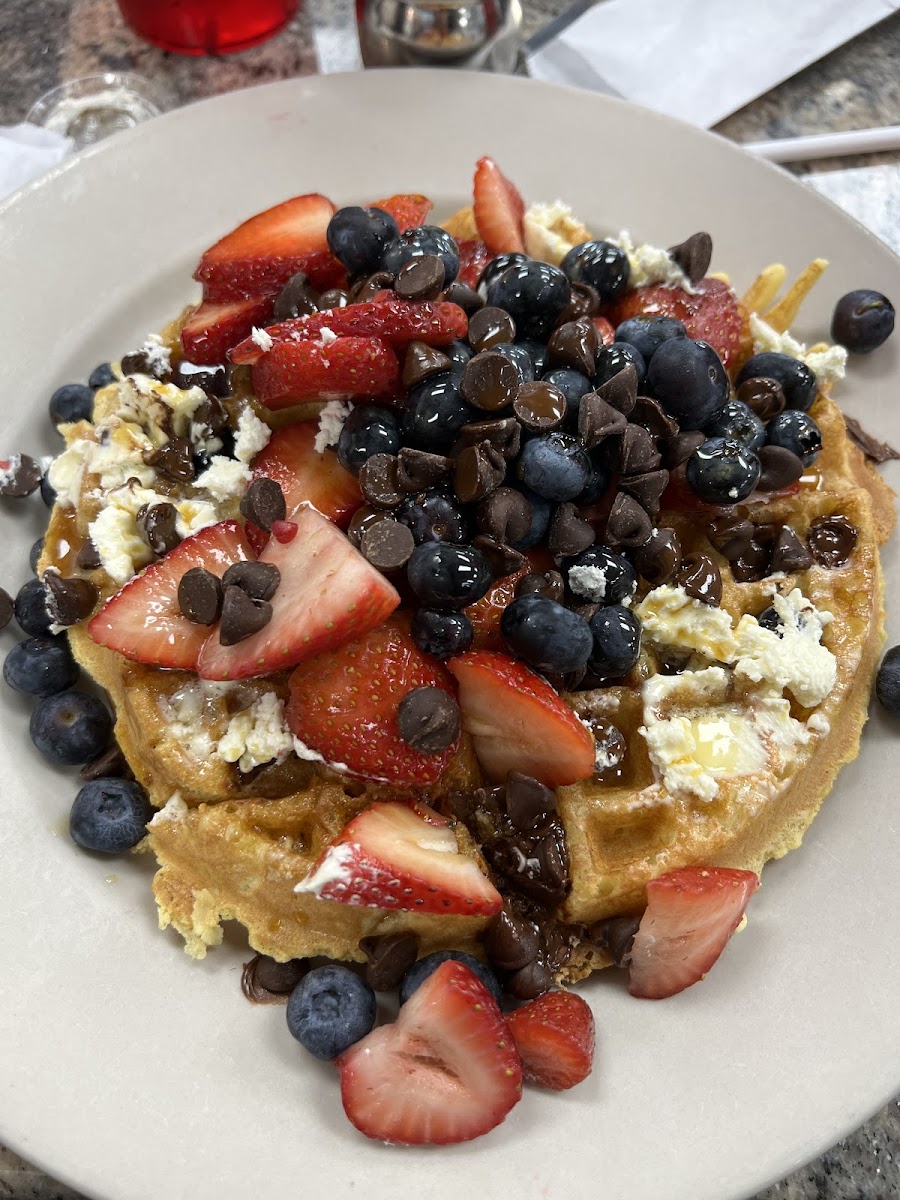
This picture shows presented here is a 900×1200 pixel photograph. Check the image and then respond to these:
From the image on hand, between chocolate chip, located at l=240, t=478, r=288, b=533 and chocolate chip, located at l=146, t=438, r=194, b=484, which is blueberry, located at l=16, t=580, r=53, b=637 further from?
chocolate chip, located at l=240, t=478, r=288, b=533

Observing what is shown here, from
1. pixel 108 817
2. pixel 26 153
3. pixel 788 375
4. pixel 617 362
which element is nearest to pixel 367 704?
pixel 108 817

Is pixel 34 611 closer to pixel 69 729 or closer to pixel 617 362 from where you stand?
pixel 69 729

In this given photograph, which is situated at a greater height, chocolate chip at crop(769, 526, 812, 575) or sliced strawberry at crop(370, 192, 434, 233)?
sliced strawberry at crop(370, 192, 434, 233)

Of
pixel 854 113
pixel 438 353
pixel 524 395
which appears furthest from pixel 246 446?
pixel 854 113

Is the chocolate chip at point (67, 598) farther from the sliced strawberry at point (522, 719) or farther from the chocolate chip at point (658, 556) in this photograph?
the chocolate chip at point (658, 556)

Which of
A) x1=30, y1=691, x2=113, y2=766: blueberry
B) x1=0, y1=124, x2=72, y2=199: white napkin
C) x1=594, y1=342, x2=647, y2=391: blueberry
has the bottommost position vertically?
x1=30, y1=691, x2=113, y2=766: blueberry

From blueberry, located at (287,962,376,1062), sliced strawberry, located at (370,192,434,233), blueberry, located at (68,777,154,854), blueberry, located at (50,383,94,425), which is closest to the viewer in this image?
blueberry, located at (287,962,376,1062)

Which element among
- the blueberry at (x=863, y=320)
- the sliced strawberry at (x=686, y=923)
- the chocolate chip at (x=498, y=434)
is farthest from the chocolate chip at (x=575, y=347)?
the sliced strawberry at (x=686, y=923)

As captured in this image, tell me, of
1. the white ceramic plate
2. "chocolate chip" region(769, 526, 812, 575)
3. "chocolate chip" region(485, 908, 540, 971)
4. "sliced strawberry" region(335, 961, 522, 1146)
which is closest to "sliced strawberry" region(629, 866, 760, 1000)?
the white ceramic plate
